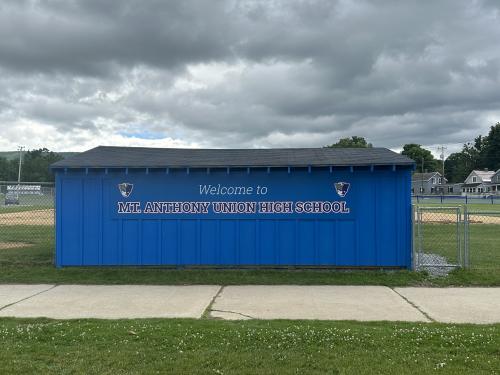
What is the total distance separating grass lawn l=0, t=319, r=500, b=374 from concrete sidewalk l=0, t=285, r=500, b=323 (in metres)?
0.67

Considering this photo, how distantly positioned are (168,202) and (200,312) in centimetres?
409

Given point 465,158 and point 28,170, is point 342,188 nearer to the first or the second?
point 28,170

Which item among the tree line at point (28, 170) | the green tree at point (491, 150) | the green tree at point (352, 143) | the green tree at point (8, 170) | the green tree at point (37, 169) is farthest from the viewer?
the green tree at point (491, 150)

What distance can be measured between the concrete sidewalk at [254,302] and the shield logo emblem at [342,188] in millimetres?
2243

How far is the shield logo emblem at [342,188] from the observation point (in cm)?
1038

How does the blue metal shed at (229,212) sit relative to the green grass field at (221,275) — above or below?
above

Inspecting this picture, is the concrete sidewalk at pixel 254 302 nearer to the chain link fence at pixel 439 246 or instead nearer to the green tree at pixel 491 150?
the chain link fence at pixel 439 246

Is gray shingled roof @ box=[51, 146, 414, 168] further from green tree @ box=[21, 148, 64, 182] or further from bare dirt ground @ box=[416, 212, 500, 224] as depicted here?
green tree @ box=[21, 148, 64, 182]

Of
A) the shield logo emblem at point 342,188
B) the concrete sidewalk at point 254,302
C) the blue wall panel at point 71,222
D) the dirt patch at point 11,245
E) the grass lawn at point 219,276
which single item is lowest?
Answer: the concrete sidewalk at point 254,302

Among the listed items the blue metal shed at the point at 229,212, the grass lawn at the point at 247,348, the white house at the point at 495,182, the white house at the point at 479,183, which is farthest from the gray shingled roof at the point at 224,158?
the white house at the point at 479,183

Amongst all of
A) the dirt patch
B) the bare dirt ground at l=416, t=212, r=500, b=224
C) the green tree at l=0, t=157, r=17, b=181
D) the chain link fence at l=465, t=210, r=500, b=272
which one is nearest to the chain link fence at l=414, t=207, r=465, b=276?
the chain link fence at l=465, t=210, r=500, b=272

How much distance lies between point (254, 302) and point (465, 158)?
14257cm

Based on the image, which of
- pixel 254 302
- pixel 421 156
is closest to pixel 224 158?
pixel 254 302

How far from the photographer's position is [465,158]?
447 feet
